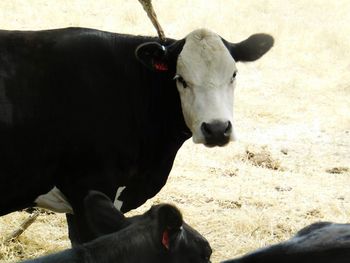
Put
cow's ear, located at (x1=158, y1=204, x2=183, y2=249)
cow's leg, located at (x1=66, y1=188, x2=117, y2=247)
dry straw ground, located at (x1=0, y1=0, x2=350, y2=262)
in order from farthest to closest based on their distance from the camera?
dry straw ground, located at (x1=0, y1=0, x2=350, y2=262)
cow's leg, located at (x1=66, y1=188, x2=117, y2=247)
cow's ear, located at (x1=158, y1=204, x2=183, y2=249)

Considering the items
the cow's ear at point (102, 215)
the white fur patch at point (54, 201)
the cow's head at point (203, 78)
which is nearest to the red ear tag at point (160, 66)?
the cow's head at point (203, 78)

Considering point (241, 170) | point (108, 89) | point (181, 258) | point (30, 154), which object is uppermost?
point (108, 89)

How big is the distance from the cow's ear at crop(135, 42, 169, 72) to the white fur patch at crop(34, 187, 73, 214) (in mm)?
1192

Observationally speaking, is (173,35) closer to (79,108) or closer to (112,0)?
(112,0)

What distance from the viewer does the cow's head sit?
5.21m

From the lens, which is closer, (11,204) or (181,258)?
(181,258)

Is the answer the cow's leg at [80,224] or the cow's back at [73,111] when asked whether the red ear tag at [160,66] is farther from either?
the cow's leg at [80,224]

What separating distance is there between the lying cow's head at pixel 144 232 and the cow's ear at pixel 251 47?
2187mm

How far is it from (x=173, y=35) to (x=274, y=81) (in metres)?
2.96

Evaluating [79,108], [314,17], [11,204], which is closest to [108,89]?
[79,108]

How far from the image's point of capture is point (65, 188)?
212 inches

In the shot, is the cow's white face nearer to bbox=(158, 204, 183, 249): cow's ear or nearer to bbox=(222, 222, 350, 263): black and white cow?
bbox=(222, 222, 350, 263): black and white cow

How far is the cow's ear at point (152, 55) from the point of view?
17.7 feet

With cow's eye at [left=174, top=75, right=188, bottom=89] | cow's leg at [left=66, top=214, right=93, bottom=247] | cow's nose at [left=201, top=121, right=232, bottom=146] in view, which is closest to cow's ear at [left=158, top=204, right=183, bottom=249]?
cow's nose at [left=201, top=121, right=232, bottom=146]
